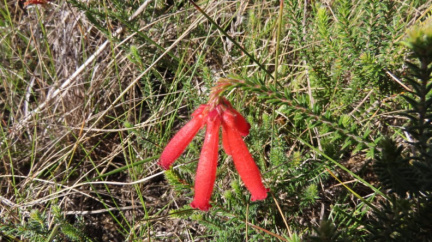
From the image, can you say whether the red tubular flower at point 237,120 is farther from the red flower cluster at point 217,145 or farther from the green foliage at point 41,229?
the green foliage at point 41,229

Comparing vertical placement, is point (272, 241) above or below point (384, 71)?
below

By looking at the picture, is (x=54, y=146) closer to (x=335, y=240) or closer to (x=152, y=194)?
(x=152, y=194)

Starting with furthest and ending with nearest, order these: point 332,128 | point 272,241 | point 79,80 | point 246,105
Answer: point 79,80 → point 246,105 → point 272,241 → point 332,128

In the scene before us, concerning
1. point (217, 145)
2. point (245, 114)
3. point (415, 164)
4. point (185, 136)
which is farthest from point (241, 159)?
point (245, 114)

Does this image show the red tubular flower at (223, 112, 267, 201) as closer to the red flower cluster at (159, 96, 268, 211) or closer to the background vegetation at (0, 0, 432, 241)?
the red flower cluster at (159, 96, 268, 211)

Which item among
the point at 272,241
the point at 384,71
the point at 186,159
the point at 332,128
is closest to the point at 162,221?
the point at 186,159

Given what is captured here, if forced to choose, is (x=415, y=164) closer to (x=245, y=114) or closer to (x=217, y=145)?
(x=217, y=145)

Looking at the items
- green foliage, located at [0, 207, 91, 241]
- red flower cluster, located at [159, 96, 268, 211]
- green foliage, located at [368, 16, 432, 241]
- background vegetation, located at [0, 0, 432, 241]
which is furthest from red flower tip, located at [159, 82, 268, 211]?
green foliage, located at [0, 207, 91, 241]

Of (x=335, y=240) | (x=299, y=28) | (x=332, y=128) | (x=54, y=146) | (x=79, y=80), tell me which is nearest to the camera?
(x=335, y=240)

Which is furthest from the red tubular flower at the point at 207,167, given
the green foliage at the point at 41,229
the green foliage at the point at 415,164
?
the green foliage at the point at 41,229
